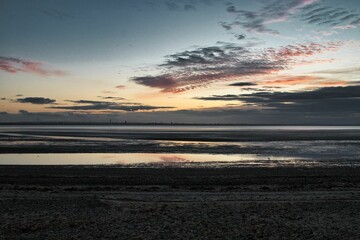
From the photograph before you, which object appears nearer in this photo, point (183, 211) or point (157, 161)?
point (183, 211)

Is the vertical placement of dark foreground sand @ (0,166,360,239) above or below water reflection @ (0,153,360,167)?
above

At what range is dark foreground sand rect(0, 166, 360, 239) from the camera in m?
9.96

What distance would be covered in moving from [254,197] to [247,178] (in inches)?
293

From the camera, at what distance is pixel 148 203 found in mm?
13750

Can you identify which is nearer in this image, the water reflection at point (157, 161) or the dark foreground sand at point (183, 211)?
the dark foreground sand at point (183, 211)

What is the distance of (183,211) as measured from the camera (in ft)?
40.2

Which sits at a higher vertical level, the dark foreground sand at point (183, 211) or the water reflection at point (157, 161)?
the dark foreground sand at point (183, 211)

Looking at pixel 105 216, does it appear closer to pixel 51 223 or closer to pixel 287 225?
pixel 51 223

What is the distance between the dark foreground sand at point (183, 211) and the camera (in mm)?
9961

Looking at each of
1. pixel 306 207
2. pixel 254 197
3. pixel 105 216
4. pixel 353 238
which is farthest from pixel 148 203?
pixel 353 238

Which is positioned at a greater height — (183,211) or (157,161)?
(183,211)

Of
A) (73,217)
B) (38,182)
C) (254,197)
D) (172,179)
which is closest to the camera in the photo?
(73,217)

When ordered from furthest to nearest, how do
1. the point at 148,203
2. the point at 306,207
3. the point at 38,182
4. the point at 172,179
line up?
the point at 172,179, the point at 38,182, the point at 148,203, the point at 306,207

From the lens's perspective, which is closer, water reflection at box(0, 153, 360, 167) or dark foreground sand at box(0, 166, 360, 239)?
dark foreground sand at box(0, 166, 360, 239)
